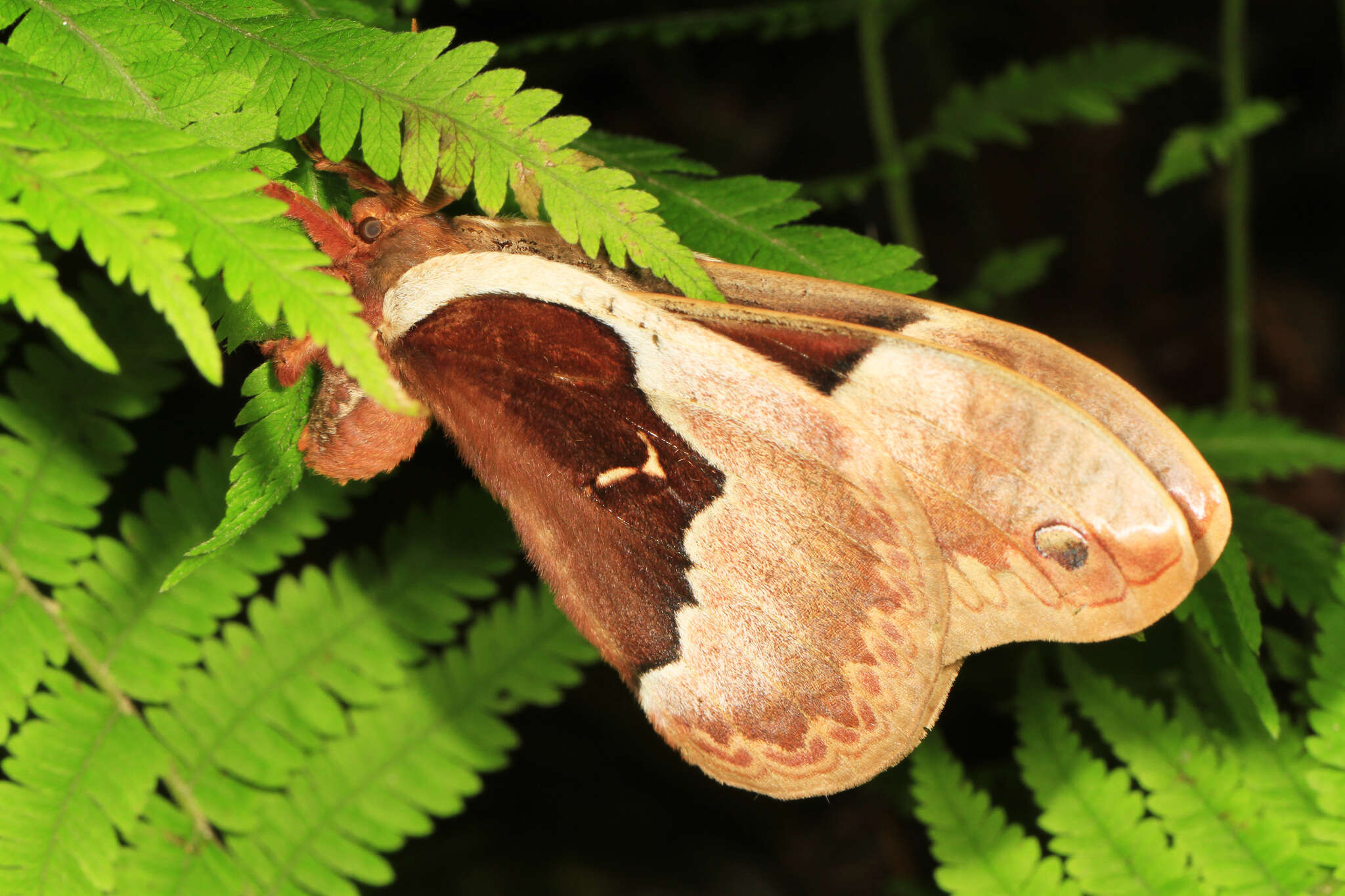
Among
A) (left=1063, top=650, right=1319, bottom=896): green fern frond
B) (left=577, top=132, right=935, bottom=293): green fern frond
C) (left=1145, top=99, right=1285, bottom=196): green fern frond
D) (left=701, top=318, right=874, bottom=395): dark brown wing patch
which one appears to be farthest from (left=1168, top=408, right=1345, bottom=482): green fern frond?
(left=701, top=318, right=874, bottom=395): dark brown wing patch

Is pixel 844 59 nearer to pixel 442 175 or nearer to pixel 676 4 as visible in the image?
pixel 676 4

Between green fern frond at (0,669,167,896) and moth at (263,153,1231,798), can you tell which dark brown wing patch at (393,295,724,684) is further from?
green fern frond at (0,669,167,896)

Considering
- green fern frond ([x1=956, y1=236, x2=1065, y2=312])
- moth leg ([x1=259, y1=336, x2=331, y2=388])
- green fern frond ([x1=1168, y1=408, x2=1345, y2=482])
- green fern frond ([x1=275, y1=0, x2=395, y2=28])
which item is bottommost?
green fern frond ([x1=1168, y1=408, x2=1345, y2=482])

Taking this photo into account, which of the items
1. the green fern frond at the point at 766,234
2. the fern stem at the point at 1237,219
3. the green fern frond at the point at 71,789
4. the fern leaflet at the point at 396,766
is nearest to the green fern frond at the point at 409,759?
the fern leaflet at the point at 396,766

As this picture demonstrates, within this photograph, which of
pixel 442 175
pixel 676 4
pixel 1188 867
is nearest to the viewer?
pixel 442 175

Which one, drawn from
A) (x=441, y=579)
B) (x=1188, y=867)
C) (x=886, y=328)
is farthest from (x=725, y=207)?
(x=1188, y=867)
